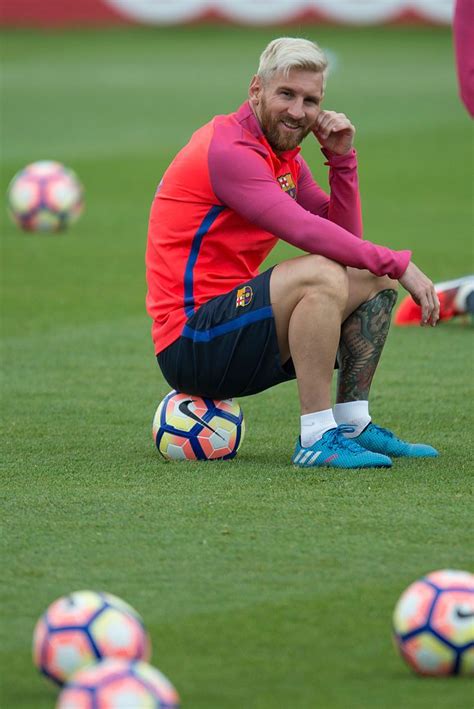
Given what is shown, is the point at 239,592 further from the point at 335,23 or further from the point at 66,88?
the point at 335,23

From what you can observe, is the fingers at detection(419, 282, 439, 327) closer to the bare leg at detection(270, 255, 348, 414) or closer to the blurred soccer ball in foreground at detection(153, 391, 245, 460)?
the bare leg at detection(270, 255, 348, 414)

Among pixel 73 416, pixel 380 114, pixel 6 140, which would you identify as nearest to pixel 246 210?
pixel 73 416

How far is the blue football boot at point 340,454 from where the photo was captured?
5578 mm

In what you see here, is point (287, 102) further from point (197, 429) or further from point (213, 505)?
point (213, 505)

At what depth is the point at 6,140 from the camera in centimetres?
1838

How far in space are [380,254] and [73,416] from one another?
191 centimetres

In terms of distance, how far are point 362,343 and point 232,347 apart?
0.51 metres

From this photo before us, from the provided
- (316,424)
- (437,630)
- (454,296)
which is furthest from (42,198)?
(437,630)

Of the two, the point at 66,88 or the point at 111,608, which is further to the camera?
the point at 66,88

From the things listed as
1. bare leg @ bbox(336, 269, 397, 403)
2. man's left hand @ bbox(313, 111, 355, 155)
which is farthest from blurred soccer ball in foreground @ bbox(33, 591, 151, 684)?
man's left hand @ bbox(313, 111, 355, 155)

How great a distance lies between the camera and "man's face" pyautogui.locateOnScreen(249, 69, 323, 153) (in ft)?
18.3

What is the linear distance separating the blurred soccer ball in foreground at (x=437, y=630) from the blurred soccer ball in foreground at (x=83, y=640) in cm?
63

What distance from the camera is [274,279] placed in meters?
5.51

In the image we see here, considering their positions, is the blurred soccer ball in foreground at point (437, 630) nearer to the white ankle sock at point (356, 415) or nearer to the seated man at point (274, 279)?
the seated man at point (274, 279)
